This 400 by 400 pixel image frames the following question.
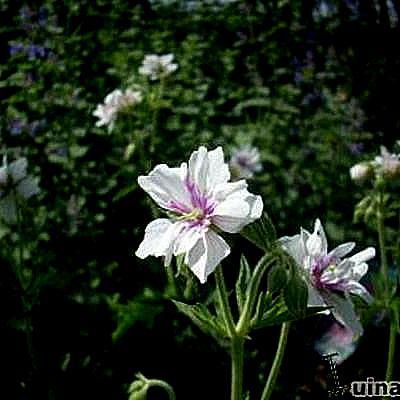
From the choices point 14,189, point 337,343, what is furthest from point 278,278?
point 337,343

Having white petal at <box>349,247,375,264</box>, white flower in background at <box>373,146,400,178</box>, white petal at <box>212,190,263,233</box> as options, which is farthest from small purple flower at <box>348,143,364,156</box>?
white petal at <box>212,190,263,233</box>

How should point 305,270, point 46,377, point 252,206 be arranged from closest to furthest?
1. point 252,206
2. point 305,270
3. point 46,377

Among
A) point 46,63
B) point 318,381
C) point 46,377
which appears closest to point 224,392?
point 318,381

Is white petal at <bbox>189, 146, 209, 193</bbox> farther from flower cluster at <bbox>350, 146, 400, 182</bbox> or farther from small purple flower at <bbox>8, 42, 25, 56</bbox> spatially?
small purple flower at <bbox>8, 42, 25, 56</bbox>

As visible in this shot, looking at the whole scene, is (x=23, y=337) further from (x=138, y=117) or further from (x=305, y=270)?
(x=305, y=270)

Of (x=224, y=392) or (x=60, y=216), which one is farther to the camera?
(x=60, y=216)

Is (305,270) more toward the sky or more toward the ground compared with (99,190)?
more toward the sky

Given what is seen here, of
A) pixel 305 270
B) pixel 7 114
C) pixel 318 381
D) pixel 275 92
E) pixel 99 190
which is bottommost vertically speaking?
pixel 318 381

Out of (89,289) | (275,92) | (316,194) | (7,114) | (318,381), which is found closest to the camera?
(89,289)
